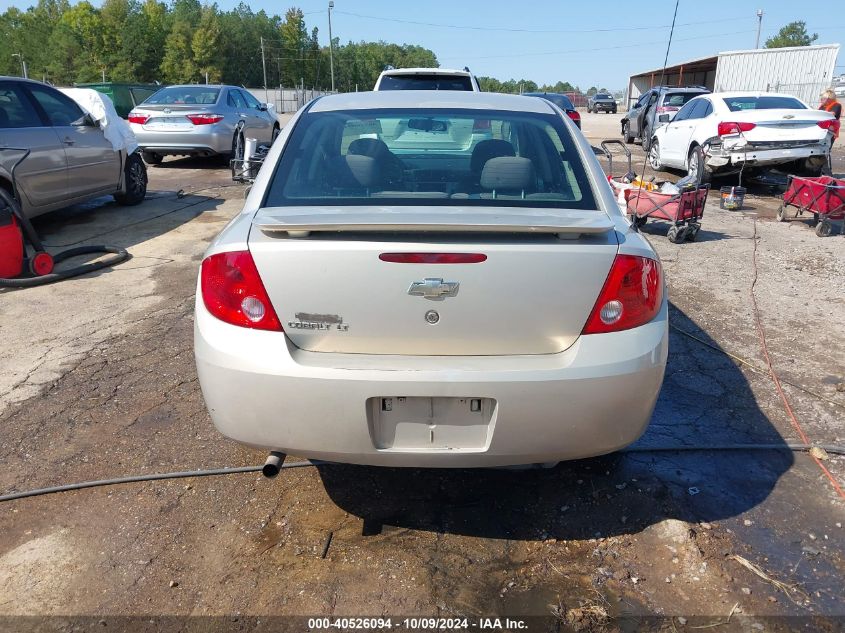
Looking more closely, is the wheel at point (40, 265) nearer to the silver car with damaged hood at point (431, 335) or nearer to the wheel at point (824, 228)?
the silver car with damaged hood at point (431, 335)

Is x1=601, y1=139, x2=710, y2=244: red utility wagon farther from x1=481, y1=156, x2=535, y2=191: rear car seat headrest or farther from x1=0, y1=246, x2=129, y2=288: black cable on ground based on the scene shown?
x1=0, y1=246, x2=129, y2=288: black cable on ground

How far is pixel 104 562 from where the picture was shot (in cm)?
254

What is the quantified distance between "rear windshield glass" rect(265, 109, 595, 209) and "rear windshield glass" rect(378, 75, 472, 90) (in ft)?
24.9

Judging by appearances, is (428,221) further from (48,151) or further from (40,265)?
(48,151)

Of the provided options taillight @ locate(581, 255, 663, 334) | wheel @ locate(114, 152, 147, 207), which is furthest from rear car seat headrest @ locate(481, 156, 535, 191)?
wheel @ locate(114, 152, 147, 207)

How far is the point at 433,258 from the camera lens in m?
2.25

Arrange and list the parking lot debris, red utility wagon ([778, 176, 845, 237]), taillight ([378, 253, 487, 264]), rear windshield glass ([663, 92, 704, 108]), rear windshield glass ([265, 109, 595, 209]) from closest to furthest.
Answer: taillight ([378, 253, 487, 264]), rear windshield glass ([265, 109, 595, 209]), the parking lot debris, red utility wagon ([778, 176, 845, 237]), rear windshield glass ([663, 92, 704, 108])

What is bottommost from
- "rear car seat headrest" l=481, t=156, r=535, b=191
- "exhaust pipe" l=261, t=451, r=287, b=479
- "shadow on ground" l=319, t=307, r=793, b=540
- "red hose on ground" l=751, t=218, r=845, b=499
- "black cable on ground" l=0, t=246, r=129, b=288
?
"shadow on ground" l=319, t=307, r=793, b=540

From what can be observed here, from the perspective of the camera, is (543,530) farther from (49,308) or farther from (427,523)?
(49,308)

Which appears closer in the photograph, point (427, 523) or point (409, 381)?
point (409, 381)

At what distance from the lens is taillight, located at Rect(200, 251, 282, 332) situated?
234cm

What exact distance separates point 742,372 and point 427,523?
2.53 metres

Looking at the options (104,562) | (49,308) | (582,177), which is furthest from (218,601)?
(49,308)

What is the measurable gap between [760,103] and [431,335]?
433 inches
